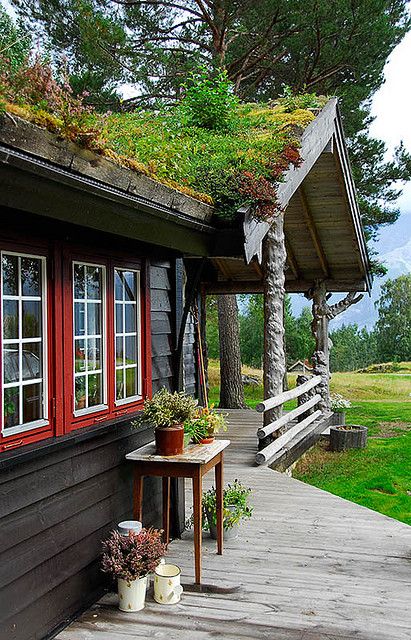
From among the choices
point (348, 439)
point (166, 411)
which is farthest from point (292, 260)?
point (166, 411)

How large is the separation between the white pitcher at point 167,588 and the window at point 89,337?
105cm

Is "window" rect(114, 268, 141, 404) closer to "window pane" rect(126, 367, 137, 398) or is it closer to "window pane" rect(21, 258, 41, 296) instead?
"window pane" rect(126, 367, 137, 398)

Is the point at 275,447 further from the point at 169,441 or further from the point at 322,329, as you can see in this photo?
the point at 322,329

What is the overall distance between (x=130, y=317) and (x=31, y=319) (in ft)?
3.82

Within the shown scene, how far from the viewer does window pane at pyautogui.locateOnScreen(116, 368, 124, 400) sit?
14.0 ft

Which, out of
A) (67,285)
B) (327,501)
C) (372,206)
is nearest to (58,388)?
(67,285)

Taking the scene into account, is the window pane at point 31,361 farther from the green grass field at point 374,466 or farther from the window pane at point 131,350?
the green grass field at point 374,466

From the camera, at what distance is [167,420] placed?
4152mm

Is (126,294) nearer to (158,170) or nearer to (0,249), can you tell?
(158,170)

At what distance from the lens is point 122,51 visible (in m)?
12.1

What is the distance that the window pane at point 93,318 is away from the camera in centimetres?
393

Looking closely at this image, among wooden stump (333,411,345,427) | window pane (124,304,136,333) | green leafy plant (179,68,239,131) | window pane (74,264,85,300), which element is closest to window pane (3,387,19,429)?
window pane (74,264,85,300)

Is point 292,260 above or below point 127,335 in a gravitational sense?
above

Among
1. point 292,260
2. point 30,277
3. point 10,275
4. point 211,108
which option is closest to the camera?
point 10,275
